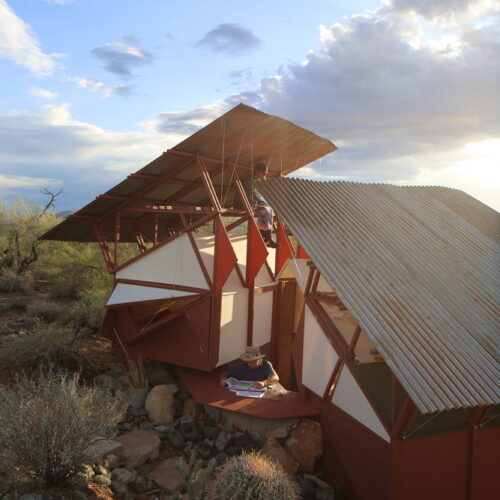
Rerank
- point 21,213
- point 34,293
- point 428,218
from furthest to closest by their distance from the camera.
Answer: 1. point 21,213
2. point 34,293
3. point 428,218

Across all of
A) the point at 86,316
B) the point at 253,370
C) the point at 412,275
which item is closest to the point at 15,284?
the point at 86,316

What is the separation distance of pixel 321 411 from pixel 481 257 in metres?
5.54

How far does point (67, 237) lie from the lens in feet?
42.7

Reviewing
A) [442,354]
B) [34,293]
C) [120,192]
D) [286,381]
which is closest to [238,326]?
[286,381]

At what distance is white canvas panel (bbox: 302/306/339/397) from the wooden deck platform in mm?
408

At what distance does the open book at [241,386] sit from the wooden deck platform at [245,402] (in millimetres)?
118

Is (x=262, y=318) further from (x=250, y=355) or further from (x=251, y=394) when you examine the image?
(x=251, y=394)

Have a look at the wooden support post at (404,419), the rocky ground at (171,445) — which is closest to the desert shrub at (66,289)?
the rocky ground at (171,445)

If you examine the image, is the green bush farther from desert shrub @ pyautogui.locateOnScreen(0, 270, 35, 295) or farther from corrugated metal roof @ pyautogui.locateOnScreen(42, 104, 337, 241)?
corrugated metal roof @ pyautogui.locateOnScreen(42, 104, 337, 241)

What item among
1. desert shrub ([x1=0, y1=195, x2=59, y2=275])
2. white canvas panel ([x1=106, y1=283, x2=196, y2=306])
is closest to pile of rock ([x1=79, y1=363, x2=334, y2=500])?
white canvas panel ([x1=106, y1=283, x2=196, y2=306])

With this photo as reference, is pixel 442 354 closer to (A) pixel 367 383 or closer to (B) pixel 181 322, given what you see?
(A) pixel 367 383

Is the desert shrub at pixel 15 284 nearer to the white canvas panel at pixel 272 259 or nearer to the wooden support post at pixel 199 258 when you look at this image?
the white canvas panel at pixel 272 259

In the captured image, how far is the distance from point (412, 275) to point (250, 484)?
505 cm

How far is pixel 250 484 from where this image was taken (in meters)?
6.02
